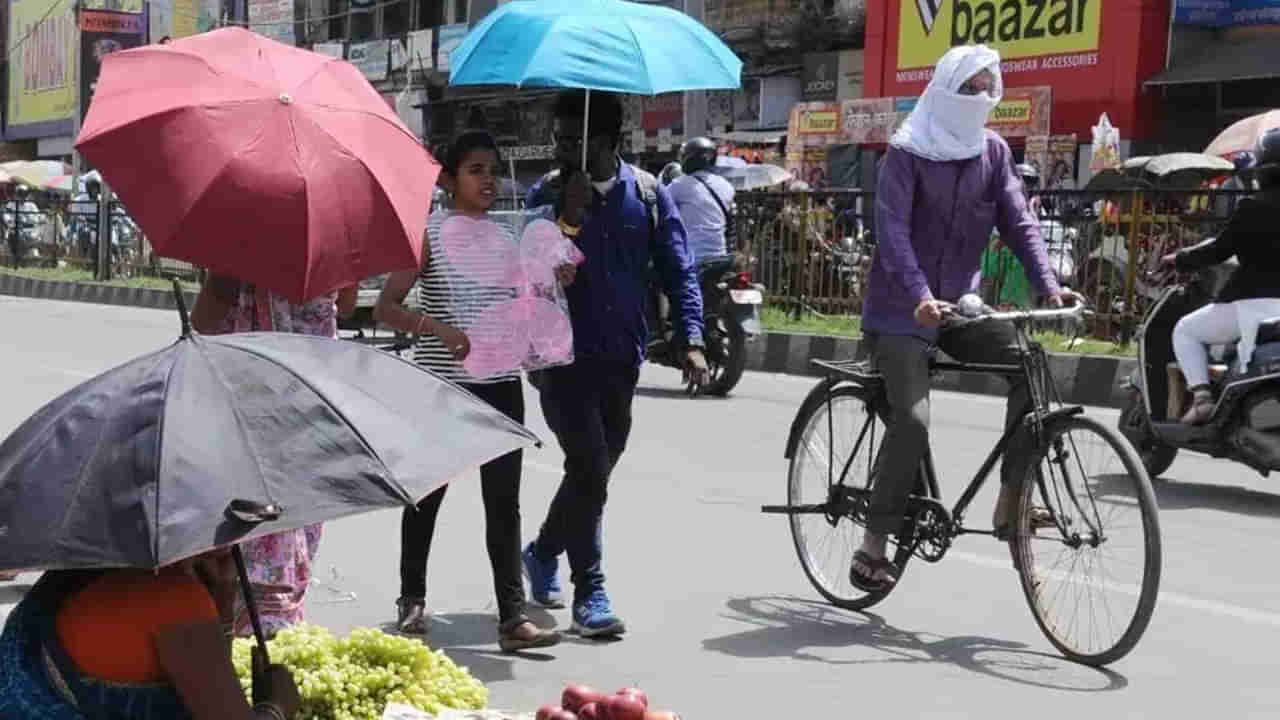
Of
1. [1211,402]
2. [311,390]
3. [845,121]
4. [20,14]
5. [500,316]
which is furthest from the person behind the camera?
[20,14]

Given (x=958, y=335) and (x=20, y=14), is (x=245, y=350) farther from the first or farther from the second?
(x=20, y=14)

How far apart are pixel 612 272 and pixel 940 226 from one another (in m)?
1.06

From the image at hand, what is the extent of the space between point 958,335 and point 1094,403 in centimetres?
848

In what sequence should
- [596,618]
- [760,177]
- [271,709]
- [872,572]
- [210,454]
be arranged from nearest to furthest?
[210,454]
[271,709]
[596,618]
[872,572]
[760,177]

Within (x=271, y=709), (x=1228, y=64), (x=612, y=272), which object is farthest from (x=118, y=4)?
(x=271, y=709)

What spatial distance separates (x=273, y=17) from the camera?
46.1 m

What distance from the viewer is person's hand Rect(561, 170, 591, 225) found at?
599 centimetres

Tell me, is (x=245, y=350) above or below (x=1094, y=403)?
above

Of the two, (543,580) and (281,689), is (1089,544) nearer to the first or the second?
(543,580)

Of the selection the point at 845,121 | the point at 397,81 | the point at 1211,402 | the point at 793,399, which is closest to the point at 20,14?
the point at 397,81

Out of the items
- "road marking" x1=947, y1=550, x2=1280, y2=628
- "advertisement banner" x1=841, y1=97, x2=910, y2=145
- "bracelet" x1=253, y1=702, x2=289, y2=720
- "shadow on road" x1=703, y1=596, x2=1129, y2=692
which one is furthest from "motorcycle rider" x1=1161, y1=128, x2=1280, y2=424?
"advertisement banner" x1=841, y1=97, x2=910, y2=145

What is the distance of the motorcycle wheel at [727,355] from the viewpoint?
13.9 m

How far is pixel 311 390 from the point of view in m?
3.10

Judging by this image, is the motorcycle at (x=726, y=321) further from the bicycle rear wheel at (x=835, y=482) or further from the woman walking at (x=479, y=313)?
the woman walking at (x=479, y=313)
